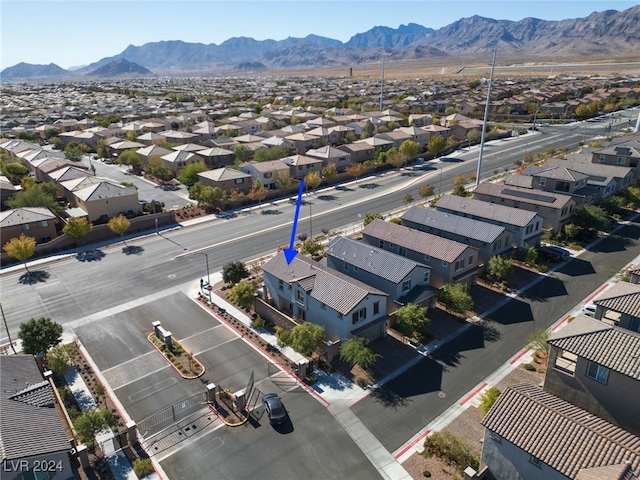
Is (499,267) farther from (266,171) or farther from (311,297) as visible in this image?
(266,171)

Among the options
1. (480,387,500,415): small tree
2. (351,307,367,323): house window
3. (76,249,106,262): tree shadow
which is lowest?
(76,249,106,262): tree shadow

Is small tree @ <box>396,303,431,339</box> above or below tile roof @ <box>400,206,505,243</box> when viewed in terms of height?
below

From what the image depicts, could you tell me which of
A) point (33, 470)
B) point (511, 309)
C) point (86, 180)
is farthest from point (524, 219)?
point (86, 180)

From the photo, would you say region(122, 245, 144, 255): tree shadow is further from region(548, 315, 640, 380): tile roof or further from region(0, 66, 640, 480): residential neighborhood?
region(548, 315, 640, 380): tile roof

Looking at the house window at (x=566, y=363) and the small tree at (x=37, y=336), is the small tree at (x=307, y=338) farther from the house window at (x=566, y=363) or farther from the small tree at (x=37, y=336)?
the small tree at (x=37, y=336)

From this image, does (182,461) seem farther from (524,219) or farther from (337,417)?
(524,219)

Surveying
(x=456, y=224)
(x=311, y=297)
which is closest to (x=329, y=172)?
(x=456, y=224)

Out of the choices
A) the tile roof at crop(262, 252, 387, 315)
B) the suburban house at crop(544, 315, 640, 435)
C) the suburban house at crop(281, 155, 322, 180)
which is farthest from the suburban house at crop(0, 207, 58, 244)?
the suburban house at crop(544, 315, 640, 435)
